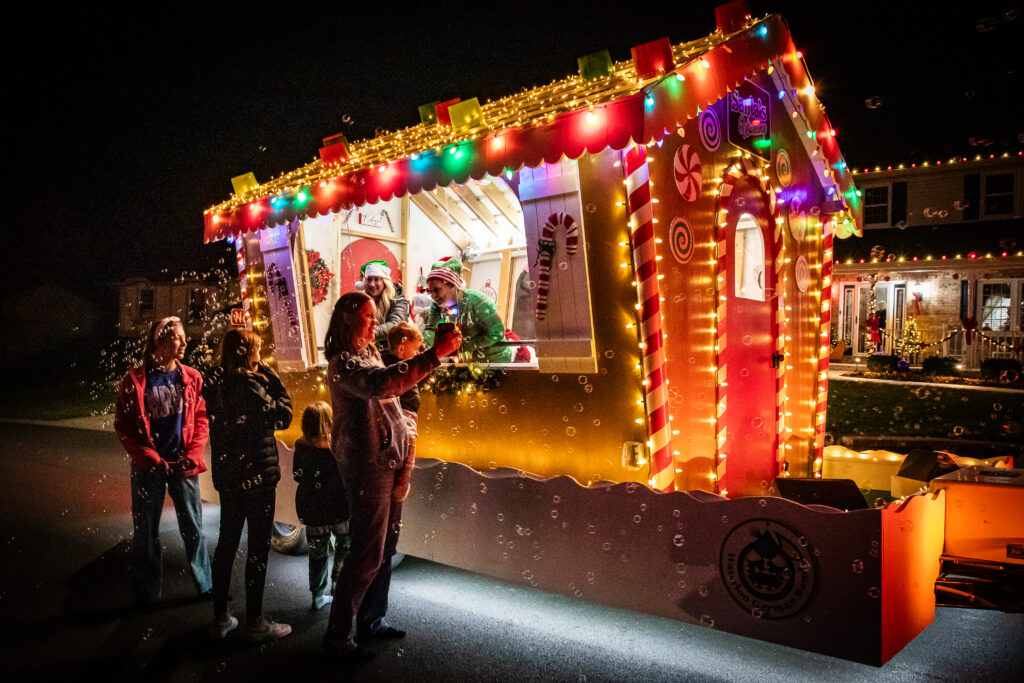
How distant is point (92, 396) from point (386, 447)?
23.2m

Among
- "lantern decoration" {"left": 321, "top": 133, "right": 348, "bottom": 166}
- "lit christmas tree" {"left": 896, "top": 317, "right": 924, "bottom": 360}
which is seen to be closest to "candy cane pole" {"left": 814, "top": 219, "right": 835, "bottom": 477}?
"lantern decoration" {"left": 321, "top": 133, "right": 348, "bottom": 166}

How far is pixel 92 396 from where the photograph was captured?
2233 centimetres

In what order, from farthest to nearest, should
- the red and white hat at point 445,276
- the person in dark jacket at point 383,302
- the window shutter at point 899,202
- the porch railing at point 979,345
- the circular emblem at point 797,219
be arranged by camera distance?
1. the window shutter at point 899,202
2. the porch railing at point 979,345
3. the circular emblem at point 797,219
4. the person in dark jacket at point 383,302
5. the red and white hat at point 445,276

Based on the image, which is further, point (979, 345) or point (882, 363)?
point (979, 345)

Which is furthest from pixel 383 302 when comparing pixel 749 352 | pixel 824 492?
pixel 824 492

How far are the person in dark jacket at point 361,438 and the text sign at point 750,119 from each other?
359 centimetres

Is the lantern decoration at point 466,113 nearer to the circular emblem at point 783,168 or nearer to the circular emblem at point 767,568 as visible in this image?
the circular emblem at point 783,168

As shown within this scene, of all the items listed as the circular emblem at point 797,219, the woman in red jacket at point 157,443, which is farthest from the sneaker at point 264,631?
the circular emblem at point 797,219

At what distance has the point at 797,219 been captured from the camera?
677 cm

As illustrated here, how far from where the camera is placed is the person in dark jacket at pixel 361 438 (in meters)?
3.63

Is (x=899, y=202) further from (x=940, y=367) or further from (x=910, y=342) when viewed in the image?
(x=940, y=367)

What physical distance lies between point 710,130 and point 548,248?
72.8 inches

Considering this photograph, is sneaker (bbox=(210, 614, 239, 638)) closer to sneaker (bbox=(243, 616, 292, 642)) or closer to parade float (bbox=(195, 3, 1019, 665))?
sneaker (bbox=(243, 616, 292, 642))

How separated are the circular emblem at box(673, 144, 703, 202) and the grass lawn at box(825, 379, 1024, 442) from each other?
794cm
